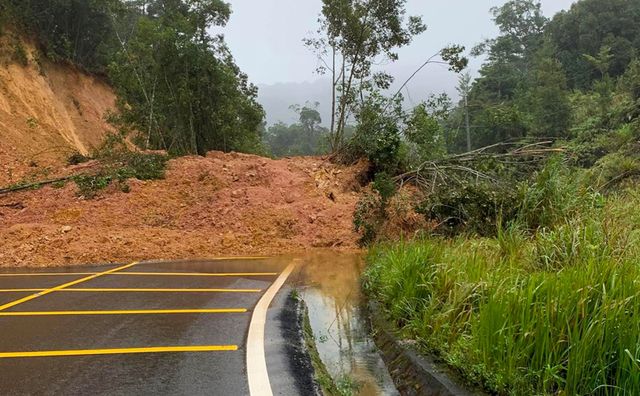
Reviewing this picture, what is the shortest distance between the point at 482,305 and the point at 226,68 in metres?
20.9

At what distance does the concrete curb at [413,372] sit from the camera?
351cm

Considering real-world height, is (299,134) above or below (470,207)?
above

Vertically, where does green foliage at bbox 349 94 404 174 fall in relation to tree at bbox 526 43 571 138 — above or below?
below

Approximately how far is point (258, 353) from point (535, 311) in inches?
92.6

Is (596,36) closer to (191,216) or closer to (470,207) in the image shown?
(470,207)

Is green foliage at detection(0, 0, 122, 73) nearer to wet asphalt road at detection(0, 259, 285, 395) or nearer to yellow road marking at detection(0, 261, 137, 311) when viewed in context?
yellow road marking at detection(0, 261, 137, 311)

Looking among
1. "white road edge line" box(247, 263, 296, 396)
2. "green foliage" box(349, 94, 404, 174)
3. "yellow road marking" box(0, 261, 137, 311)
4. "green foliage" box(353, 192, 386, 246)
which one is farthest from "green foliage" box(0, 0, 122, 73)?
"white road edge line" box(247, 263, 296, 396)

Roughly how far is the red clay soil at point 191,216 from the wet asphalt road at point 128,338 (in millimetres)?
3049

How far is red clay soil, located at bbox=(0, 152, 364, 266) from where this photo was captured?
11492 millimetres

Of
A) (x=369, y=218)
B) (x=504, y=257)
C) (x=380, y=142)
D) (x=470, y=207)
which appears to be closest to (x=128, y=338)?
(x=504, y=257)

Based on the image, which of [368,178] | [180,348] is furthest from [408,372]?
[368,178]

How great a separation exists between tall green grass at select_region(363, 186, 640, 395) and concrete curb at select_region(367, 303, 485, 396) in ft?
0.41

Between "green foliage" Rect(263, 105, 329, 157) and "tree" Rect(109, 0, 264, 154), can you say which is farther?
"green foliage" Rect(263, 105, 329, 157)

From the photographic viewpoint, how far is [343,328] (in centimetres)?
583
